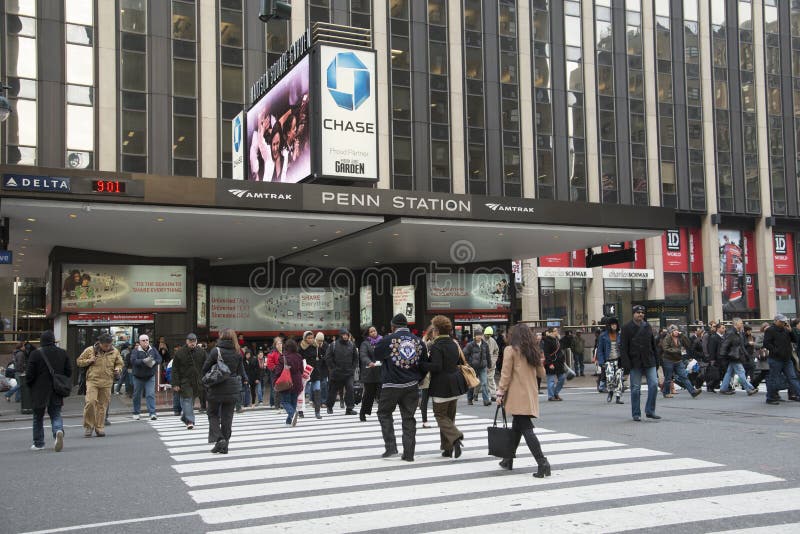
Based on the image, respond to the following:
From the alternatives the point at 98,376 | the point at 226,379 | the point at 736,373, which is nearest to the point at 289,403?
the point at 98,376

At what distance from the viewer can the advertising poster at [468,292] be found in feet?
112

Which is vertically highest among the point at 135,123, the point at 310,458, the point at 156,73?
the point at 156,73

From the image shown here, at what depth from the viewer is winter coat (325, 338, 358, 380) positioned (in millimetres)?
16344

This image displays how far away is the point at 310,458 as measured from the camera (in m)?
10.5

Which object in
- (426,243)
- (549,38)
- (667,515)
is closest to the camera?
(667,515)

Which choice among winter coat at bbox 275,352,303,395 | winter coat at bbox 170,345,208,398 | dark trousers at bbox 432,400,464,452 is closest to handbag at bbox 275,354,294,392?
winter coat at bbox 275,352,303,395

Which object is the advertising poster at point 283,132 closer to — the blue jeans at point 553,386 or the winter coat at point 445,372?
the blue jeans at point 553,386

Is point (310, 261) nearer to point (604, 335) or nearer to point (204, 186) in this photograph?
point (204, 186)

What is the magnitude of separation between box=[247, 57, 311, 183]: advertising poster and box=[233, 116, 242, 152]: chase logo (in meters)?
1.31

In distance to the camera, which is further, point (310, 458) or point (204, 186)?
point (204, 186)

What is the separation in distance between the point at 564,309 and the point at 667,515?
129ft

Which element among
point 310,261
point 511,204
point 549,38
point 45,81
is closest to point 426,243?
point 511,204

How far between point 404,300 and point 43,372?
22.6m

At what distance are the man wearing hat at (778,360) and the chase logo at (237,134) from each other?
2108cm
